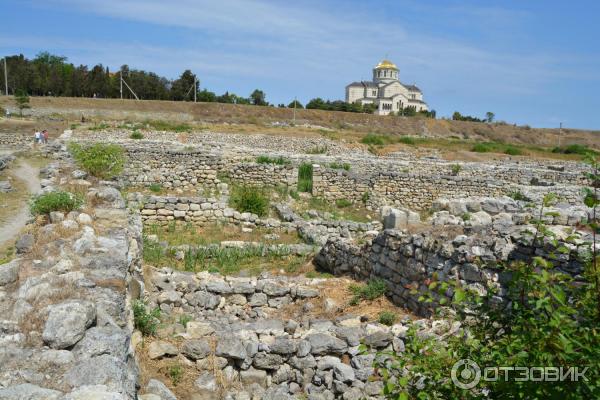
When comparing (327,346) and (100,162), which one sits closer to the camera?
(327,346)

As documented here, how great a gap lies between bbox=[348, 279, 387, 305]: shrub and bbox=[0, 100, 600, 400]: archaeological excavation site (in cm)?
4

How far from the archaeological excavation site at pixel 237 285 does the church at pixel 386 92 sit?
88.2m

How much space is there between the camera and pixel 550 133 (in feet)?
257

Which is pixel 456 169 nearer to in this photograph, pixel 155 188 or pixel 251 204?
pixel 251 204

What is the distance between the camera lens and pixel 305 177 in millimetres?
19234

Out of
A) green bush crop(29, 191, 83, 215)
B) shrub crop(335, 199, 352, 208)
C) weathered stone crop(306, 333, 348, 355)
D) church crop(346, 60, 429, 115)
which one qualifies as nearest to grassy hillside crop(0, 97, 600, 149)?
church crop(346, 60, 429, 115)

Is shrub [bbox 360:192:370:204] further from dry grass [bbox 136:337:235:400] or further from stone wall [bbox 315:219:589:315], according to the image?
dry grass [bbox 136:337:235:400]

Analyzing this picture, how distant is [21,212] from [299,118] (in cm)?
5985

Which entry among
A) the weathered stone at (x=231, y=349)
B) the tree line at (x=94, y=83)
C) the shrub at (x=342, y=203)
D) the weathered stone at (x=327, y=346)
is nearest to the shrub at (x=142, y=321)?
the weathered stone at (x=231, y=349)

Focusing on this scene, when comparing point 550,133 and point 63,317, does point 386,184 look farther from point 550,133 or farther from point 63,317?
point 550,133

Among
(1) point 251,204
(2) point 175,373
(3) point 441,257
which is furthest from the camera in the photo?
(1) point 251,204

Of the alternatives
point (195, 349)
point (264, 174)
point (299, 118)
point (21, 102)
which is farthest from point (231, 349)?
point (299, 118)

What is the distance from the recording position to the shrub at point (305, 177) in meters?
18.7

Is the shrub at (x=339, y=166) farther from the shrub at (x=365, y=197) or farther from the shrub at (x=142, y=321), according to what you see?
the shrub at (x=142, y=321)
